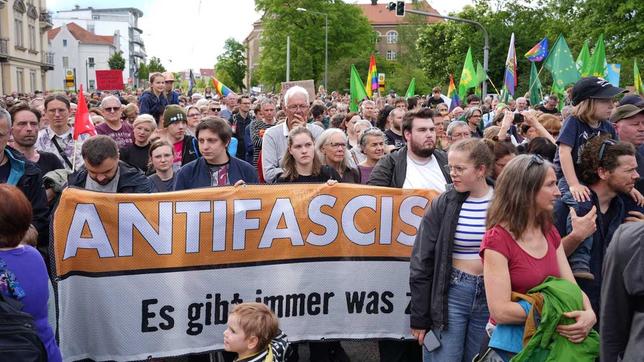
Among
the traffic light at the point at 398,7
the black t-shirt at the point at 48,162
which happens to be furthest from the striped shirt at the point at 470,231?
the traffic light at the point at 398,7

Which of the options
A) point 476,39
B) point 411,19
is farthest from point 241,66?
point 476,39

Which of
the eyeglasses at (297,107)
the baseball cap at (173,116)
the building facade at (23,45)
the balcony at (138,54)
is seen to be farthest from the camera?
the balcony at (138,54)

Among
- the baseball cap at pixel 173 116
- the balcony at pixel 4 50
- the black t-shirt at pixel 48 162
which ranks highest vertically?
the balcony at pixel 4 50

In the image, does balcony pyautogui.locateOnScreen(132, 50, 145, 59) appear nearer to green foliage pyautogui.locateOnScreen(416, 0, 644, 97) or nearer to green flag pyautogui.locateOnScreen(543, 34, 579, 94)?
green foliage pyautogui.locateOnScreen(416, 0, 644, 97)

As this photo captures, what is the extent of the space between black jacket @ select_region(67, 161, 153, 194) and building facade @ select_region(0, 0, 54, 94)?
57.3 meters

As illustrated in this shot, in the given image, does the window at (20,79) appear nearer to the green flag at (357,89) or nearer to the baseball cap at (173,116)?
the green flag at (357,89)

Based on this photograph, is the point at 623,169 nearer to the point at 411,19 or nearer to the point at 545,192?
the point at 545,192

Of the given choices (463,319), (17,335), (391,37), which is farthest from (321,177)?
(391,37)

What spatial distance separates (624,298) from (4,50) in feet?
205

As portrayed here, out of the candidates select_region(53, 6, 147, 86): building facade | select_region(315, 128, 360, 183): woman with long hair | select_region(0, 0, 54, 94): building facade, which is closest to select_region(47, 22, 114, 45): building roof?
select_region(53, 6, 147, 86): building facade

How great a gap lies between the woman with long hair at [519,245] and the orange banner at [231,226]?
160cm

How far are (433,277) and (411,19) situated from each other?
8876cm

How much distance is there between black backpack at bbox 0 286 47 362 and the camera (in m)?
2.72

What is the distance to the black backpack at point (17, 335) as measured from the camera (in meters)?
2.72
